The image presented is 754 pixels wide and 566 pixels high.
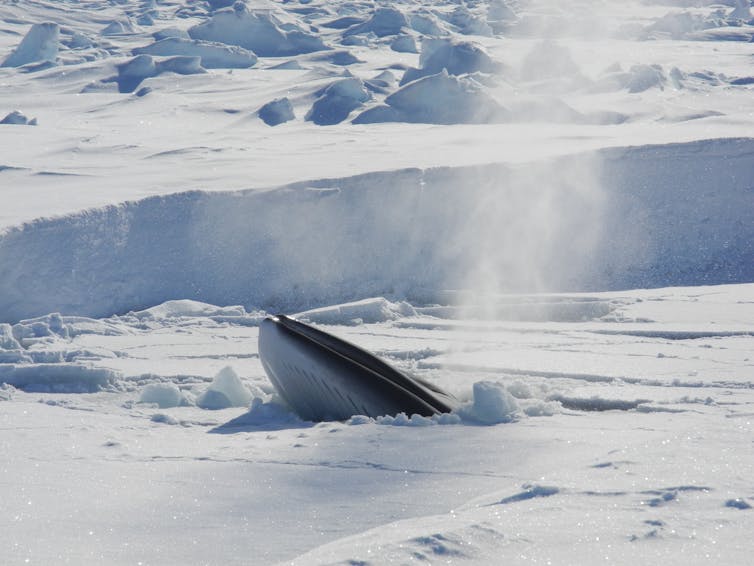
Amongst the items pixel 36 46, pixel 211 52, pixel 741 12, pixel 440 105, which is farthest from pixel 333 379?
pixel 741 12

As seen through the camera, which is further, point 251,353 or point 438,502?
point 251,353

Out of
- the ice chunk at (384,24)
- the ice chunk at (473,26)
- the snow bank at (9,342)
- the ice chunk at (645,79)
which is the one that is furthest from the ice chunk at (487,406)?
the ice chunk at (473,26)

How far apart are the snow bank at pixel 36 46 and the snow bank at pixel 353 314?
2386 centimetres

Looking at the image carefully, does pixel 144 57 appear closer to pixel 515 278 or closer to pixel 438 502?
pixel 515 278

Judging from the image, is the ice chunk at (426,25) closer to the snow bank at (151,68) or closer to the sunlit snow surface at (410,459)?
the snow bank at (151,68)

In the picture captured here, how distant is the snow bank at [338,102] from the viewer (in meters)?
18.8

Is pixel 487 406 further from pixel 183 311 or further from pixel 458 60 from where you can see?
pixel 458 60

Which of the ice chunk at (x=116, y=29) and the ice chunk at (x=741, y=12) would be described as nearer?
the ice chunk at (x=116, y=29)

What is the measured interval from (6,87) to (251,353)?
68.4 ft

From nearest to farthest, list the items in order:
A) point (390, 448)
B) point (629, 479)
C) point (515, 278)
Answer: point (629, 479) < point (390, 448) < point (515, 278)

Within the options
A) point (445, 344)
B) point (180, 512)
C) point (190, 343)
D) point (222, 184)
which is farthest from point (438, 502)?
point (222, 184)

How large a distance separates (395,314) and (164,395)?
10.4ft

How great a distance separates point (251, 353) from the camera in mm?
7676

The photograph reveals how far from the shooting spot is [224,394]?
6.10m
